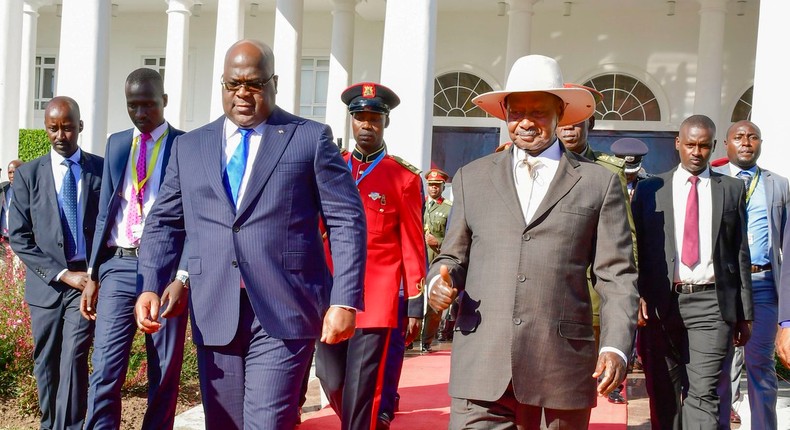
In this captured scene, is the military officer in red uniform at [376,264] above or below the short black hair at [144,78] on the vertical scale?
below

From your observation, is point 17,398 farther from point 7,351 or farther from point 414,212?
point 414,212

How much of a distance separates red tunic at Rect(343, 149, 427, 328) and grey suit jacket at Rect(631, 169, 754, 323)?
57.7 inches

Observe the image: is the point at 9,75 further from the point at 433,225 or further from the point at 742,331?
the point at 742,331

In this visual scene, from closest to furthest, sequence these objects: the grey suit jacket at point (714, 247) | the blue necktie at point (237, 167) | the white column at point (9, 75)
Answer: the blue necktie at point (237, 167) < the grey suit jacket at point (714, 247) < the white column at point (9, 75)

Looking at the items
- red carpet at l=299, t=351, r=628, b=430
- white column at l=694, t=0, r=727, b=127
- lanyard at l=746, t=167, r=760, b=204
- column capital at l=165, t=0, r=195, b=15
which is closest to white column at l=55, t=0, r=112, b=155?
red carpet at l=299, t=351, r=628, b=430

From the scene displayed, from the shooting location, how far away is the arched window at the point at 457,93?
22.4 m

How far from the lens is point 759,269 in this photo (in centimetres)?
646

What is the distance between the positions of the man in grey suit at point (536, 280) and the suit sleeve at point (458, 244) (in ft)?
0.03

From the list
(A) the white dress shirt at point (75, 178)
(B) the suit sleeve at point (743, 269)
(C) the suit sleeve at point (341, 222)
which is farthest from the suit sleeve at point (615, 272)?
(A) the white dress shirt at point (75, 178)

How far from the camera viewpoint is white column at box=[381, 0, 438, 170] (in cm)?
1107

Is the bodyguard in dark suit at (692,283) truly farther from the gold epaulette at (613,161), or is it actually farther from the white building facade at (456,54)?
the white building facade at (456,54)

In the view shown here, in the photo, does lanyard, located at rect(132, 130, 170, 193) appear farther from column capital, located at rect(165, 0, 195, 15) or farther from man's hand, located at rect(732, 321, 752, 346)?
column capital, located at rect(165, 0, 195, 15)

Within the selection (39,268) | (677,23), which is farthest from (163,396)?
(677,23)

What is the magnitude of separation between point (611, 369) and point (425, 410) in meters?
4.27
